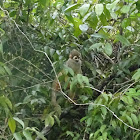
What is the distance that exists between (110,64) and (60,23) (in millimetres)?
838

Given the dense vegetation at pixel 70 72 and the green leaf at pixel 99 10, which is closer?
the green leaf at pixel 99 10

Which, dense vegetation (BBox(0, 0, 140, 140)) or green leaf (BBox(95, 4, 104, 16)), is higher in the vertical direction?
green leaf (BBox(95, 4, 104, 16))

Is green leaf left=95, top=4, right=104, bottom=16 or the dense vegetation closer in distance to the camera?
green leaf left=95, top=4, right=104, bottom=16

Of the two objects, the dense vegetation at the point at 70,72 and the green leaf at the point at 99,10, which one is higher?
the green leaf at the point at 99,10

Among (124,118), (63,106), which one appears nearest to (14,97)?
(63,106)

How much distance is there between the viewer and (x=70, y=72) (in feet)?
5.87

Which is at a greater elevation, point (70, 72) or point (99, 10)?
point (99, 10)

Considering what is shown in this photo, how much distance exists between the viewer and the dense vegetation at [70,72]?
1.66 m

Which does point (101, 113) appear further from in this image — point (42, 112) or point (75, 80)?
point (42, 112)

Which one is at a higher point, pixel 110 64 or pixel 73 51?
pixel 73 51

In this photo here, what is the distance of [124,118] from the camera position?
5.22 feet

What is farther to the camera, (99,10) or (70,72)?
(70,72)

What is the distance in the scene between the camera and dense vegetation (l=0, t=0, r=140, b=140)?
5.44ft

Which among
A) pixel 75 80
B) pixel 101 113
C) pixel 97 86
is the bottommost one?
pixel 97 86
